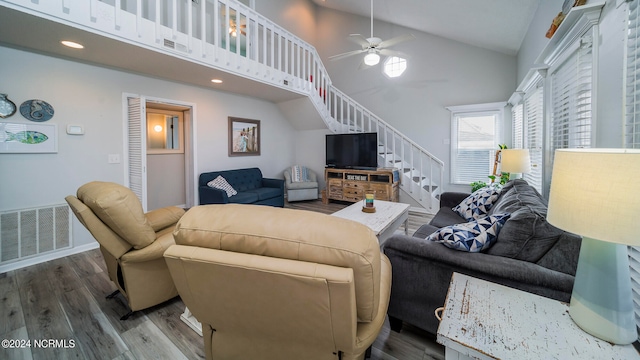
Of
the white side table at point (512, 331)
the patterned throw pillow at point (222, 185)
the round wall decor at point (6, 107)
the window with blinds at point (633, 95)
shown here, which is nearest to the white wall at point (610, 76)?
the window with blinds at point (633, 95)

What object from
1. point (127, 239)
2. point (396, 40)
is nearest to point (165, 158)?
point (127, 239)

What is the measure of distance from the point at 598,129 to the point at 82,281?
4.28 m

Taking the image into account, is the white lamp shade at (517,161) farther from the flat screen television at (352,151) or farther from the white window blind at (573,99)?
the flat screen television at (352,151)

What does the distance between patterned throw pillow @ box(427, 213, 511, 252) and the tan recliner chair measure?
1946 mm

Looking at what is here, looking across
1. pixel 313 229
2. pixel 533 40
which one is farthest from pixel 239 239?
pixel 533 40

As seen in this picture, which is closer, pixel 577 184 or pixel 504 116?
pixel 577 184

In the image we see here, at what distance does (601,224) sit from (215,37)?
404cm

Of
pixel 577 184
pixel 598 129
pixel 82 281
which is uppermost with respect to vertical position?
pixel 598 129

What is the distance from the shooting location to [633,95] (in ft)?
3.98

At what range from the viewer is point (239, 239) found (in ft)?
3.39

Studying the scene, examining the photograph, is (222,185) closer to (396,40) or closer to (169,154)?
(169,154)

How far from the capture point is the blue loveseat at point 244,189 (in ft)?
13.9

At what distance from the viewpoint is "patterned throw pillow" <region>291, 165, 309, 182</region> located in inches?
243

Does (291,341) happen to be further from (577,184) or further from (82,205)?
(82,205)
